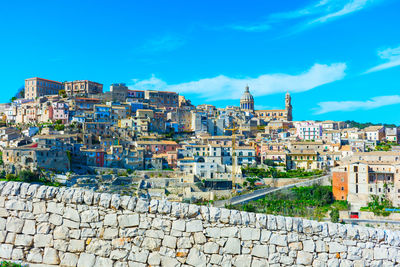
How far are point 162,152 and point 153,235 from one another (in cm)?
4730

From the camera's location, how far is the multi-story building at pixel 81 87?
73.9 meters

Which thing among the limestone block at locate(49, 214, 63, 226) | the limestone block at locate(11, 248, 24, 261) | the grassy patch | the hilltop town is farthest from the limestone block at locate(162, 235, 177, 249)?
the hilltop town

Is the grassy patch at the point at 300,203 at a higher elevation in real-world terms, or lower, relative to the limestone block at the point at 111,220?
lower

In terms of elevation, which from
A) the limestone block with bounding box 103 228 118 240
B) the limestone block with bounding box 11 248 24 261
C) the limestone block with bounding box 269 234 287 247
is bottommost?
the limestone block with bounding box 11 248 24 261

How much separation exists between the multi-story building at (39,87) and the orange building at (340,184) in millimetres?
54178

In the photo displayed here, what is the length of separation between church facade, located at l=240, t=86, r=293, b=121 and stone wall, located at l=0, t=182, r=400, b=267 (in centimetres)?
8918

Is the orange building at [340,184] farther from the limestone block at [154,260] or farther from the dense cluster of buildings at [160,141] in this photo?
the limestone block at [154,260]

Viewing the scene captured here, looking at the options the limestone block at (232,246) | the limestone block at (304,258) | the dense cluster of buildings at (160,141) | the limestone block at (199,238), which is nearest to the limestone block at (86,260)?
the limestone block at (199,238)

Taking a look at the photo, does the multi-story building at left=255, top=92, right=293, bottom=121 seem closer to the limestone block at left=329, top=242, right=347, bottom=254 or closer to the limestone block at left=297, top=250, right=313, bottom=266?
the limestone block at left=329, top=242, right=347, bottom=254

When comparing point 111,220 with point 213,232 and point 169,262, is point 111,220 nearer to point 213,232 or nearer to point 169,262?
point 169,262

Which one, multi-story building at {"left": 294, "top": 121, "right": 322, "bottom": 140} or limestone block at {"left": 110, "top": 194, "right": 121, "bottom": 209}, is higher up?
multi-story building at {"left": 294, "top": 121, "right": 322, "bottom": 140}

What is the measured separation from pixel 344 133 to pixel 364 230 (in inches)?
2797

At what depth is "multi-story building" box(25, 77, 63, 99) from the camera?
236 ft

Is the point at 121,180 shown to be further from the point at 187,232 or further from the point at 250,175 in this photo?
the point at 187,232
